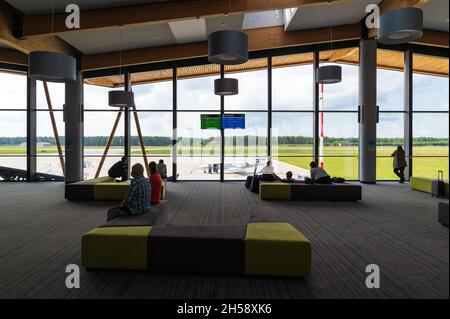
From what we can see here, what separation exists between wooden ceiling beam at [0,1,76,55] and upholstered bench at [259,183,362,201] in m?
8.75

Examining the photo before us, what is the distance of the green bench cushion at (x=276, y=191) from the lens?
10047 millimetres

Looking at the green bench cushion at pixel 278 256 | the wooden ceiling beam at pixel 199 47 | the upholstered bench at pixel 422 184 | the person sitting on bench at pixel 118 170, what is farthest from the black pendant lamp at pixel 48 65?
the upholstered bench at pixel 422 184

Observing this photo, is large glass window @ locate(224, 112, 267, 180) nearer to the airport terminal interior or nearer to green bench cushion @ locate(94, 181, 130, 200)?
the airport terminal interior

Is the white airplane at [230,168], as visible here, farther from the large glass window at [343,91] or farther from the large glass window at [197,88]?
the large glass window at [343,91]

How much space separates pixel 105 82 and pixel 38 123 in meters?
3.55

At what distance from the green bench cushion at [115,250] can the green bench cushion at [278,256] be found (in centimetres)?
133

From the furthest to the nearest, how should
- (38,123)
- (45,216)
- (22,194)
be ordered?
(38,123)
(22,194)
(45,216)

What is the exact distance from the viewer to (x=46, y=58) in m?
7.93

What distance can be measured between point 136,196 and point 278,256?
2.50m

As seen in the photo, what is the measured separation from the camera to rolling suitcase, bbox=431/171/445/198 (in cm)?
1030

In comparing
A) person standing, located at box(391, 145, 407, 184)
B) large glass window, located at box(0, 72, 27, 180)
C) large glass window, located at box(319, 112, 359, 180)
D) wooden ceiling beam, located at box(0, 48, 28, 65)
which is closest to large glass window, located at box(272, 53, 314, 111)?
large glass window, located at box(319, 112, 359, 180)

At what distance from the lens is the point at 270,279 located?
410cm
